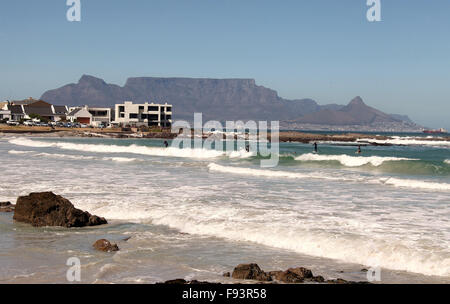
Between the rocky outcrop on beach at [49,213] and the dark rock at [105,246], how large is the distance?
2.71 metres

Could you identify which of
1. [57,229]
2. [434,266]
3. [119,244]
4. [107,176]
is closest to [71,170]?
[107,176]

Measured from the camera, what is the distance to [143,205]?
17969 mm

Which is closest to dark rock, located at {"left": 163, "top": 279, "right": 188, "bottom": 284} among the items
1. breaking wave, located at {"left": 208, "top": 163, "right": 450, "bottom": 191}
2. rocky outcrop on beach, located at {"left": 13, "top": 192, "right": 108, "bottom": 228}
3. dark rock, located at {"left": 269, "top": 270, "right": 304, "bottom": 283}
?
dark rock, located at {"left": 269, "top": 270, "right": 304, "bottom": 283}

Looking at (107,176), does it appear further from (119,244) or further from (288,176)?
(119,244)

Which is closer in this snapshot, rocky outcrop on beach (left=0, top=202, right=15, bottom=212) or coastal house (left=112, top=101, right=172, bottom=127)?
rocky outcrop on beach (left=0, top=202, right=15, bottom=212)

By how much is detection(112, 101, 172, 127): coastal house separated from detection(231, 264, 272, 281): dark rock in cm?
13112

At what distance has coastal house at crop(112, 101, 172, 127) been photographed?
141 metres

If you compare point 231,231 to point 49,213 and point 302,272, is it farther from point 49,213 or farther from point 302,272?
point 49,213

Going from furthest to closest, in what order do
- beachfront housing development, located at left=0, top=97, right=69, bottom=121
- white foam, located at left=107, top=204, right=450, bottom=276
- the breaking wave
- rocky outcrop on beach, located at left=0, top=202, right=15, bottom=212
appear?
beachfront housing development, located at left=0, top=97, right=69, bottom=121 → the breaking wave → rocky outcrop on beach, located at left=0, top=202, right=15, bottom=212 → white foam, located at left=107, top=204, right=450, bottom=276

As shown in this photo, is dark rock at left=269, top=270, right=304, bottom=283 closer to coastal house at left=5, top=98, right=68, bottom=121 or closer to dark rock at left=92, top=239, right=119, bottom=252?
dark rock at left=92, top=239, right=119, bottom=252

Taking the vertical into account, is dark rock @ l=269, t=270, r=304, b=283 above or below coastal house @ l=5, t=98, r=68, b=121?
below

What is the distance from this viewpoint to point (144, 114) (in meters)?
143

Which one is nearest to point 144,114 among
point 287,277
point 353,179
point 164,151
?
point 164,151
